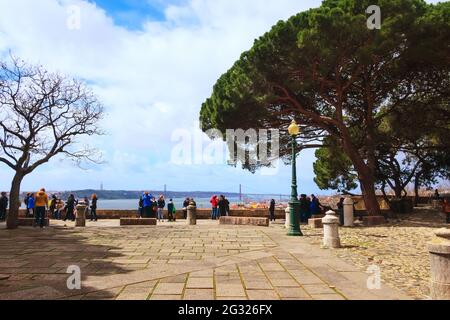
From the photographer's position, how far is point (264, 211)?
2338 cm

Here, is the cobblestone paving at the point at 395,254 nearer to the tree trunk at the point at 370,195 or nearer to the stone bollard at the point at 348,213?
the stone bollard at the point at 348,213

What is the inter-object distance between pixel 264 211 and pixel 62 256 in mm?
15881

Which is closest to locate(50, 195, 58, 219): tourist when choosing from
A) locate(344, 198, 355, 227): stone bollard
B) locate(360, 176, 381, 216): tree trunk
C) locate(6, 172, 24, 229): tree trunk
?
locate(6, 172, 24, 229): tree trunk

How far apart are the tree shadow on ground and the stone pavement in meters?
0.01

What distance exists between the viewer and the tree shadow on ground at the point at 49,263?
5512 mm

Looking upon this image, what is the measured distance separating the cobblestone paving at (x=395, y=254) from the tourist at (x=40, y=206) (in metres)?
9.73

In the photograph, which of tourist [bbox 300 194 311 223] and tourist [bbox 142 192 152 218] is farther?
tourist [bbox 142 192 152 218]

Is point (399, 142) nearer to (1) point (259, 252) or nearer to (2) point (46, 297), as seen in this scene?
(1) point (259, 252)

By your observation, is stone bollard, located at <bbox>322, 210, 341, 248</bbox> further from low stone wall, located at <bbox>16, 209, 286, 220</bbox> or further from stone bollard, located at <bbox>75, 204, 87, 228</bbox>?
low stone wall, located at <bbox>16, 209, 286, 220</bbox>

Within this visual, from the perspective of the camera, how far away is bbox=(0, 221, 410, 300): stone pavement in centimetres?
546

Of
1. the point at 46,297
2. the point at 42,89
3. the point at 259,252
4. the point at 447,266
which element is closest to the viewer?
the point at 447,266

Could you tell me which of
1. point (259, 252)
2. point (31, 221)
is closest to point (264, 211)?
point (31, 221)
